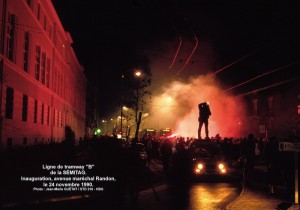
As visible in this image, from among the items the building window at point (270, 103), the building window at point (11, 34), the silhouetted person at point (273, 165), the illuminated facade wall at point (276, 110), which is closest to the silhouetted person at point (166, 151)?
the silhouetted person at point (273, 165)

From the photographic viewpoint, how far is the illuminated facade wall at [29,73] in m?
20.9

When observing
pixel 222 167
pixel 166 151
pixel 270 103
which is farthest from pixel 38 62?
pixel 270 103

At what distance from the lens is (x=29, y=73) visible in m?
26.0

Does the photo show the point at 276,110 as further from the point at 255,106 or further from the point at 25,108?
the point at 25,108

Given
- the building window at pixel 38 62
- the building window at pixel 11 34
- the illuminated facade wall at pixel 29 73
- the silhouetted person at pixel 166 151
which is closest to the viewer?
the silhouetted person at pixel 166 151

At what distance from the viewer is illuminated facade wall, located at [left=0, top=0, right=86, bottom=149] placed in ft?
68.7

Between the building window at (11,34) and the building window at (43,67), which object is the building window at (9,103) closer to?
the building window at (11,34)

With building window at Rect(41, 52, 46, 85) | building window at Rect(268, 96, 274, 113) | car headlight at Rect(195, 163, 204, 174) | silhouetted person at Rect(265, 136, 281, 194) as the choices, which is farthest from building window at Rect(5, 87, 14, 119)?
building window at Rect(268, 96, 274, 113)

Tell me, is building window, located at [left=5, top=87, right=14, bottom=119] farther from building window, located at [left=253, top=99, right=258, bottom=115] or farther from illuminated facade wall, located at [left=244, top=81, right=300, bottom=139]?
building window, located at [left=253, top=99, right=258, bottom=115]

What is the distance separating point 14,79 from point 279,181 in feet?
51.7

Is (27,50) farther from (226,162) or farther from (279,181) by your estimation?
(279,181)

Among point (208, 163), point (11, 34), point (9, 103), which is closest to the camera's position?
point (208, 163)

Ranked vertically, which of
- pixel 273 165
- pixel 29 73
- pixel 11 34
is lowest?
Answer: pixel 273 165

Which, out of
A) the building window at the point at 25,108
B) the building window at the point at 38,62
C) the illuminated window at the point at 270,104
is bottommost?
the building window at the point at 25,108
